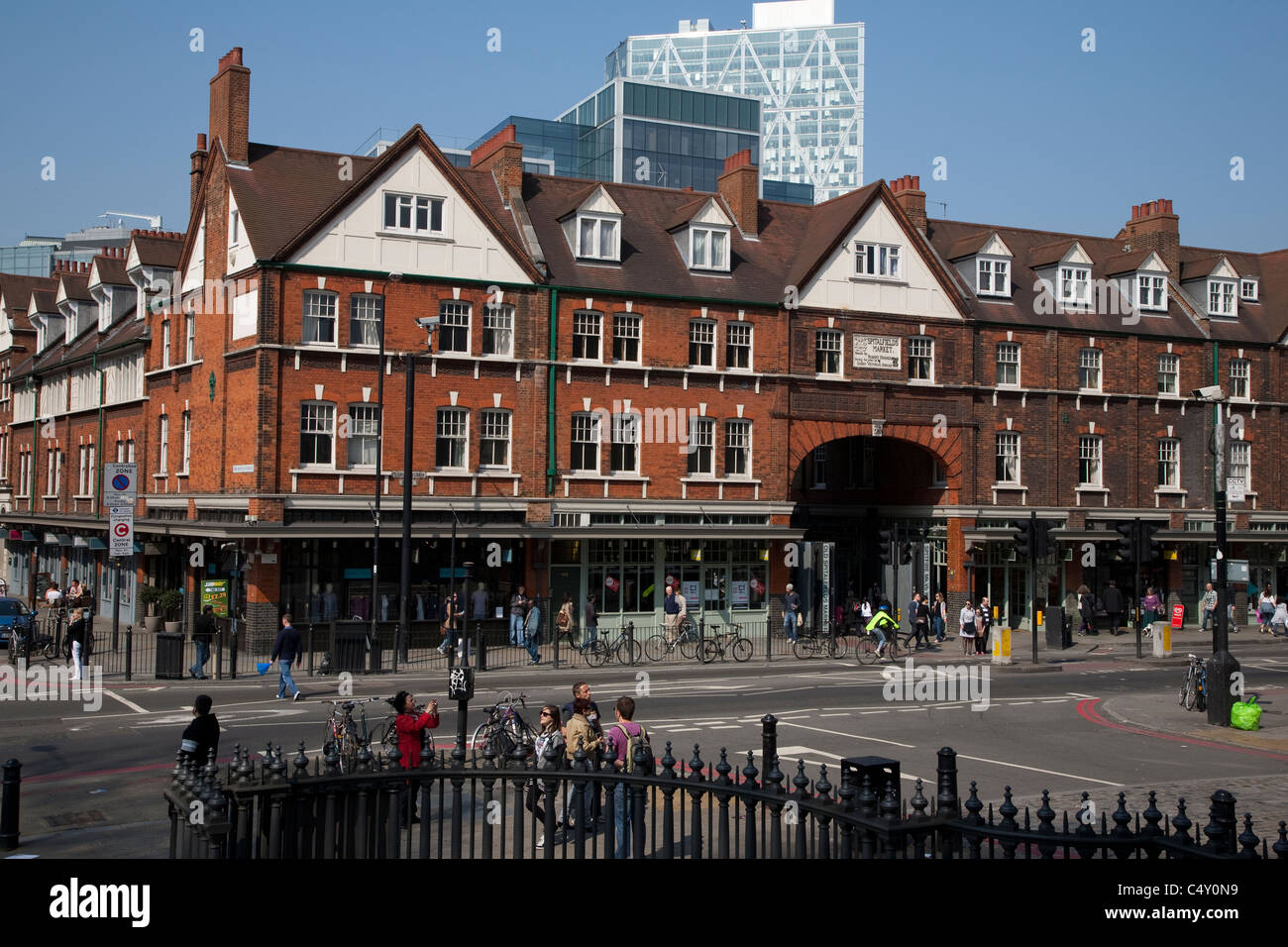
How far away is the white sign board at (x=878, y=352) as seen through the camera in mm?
41375

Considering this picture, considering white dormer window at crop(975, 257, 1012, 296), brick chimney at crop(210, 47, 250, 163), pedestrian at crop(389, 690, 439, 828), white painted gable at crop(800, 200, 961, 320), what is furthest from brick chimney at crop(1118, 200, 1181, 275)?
pedestrian at crop(389, 690, 439, 828)

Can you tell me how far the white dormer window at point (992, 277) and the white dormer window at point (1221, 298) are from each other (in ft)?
31.1

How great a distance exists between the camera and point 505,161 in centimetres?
3956

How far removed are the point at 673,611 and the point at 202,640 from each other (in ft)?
43.9

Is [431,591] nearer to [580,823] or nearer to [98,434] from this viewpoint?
[98,434]

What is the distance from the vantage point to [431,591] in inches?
1422

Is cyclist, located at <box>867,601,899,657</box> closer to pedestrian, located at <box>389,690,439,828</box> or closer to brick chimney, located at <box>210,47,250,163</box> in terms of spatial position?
pedestrian, located at <box>389,690,439,828</box>

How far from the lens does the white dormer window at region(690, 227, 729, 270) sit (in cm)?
4031

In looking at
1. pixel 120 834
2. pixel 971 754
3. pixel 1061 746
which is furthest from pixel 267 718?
pixel 1061 746

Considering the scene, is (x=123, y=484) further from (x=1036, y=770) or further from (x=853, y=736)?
(x=1036, y=770)

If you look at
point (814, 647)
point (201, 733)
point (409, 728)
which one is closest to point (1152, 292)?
point (814, 647)

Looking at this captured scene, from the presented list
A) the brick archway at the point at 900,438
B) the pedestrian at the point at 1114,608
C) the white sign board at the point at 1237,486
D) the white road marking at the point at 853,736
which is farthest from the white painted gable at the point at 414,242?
the white sign board at the point at 1237,486

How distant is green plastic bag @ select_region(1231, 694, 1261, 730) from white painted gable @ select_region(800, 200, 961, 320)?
2254cm

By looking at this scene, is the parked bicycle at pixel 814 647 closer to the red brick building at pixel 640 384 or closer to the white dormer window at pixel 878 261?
the red brick building at pixel 640 384
